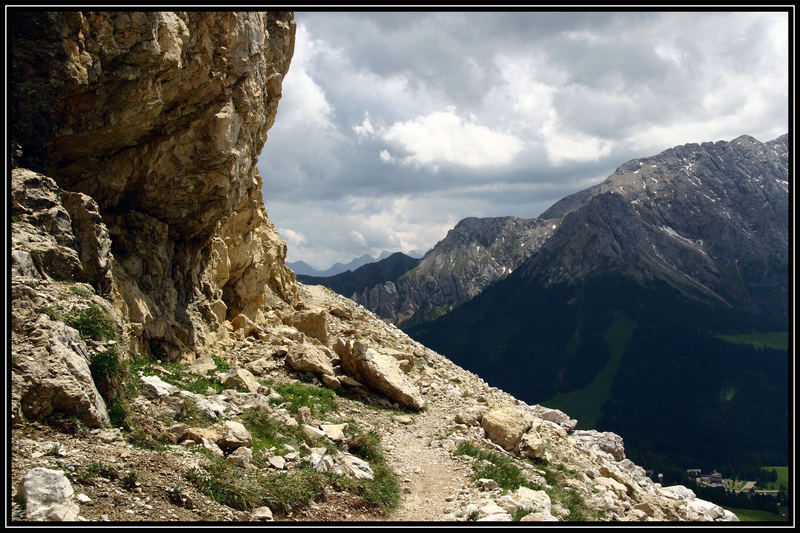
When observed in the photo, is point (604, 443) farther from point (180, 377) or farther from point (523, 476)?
point (180, 377)

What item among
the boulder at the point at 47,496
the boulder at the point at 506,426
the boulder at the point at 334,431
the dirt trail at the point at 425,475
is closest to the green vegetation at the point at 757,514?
the boulder at the point at 506,426

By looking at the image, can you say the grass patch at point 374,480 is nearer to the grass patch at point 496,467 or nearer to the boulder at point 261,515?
the boulder at point 261,515

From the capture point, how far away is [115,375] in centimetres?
1212

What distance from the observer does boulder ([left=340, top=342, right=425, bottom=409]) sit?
23.2m

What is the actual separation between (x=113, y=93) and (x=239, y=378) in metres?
10.8

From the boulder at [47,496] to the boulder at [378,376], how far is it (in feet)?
51.9

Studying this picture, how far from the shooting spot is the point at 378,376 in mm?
23422

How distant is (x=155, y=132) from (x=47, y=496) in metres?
15.2

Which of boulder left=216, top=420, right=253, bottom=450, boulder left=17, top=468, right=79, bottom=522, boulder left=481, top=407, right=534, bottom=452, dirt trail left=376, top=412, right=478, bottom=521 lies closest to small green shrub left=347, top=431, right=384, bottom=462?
dirt trail left=376, top=412, right=478, bottom=521

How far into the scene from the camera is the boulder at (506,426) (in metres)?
19.3

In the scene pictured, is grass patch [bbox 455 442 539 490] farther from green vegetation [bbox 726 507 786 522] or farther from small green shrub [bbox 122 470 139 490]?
green vegetation [bbox 726 507 786 522]

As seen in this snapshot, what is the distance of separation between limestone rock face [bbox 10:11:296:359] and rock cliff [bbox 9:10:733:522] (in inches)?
2.9
